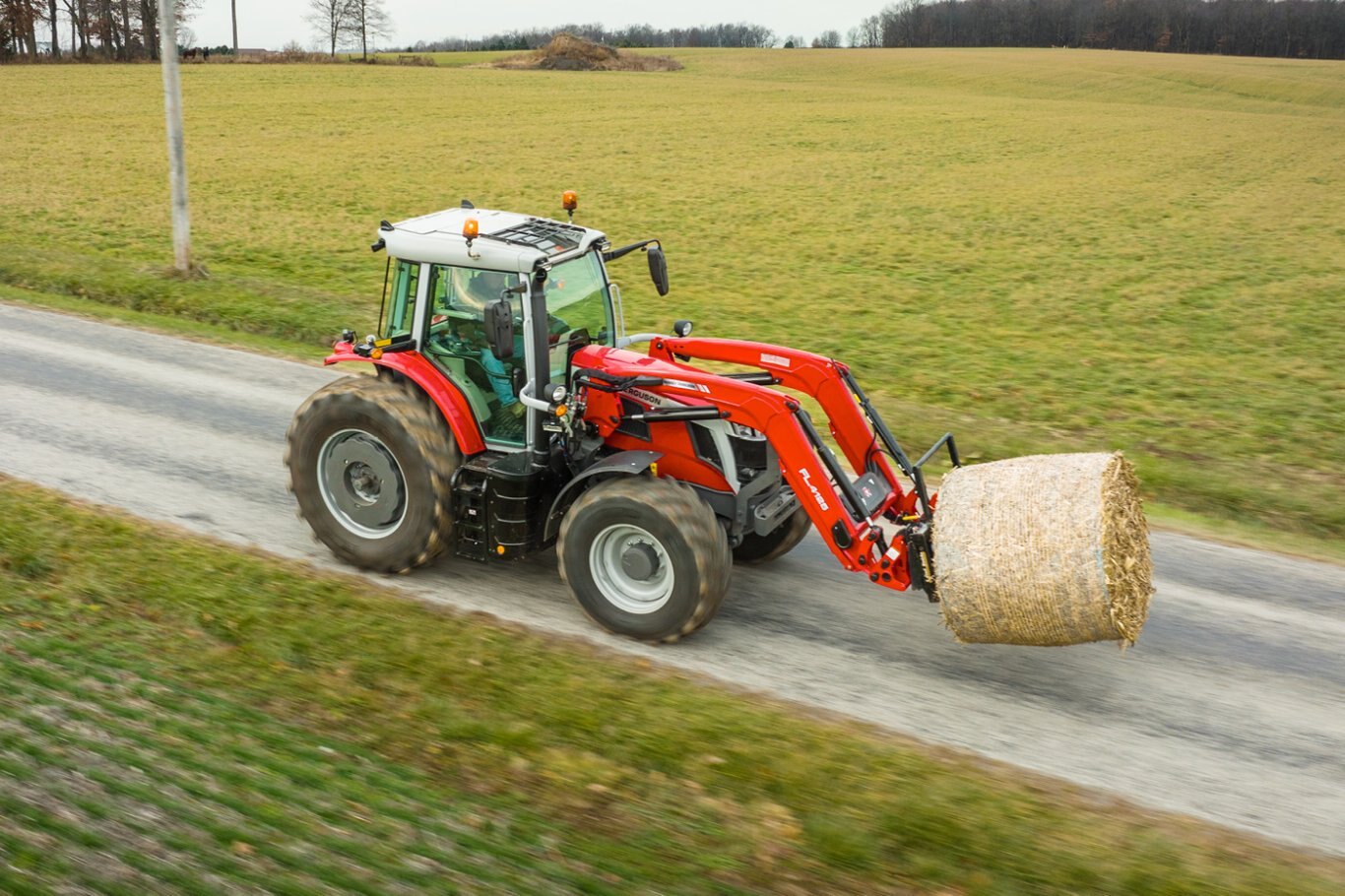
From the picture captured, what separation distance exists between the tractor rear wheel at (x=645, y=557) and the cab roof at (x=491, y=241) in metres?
1.56

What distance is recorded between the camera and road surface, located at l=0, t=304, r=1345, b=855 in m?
6.45

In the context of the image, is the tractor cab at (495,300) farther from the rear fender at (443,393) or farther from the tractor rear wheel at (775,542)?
the tractor rear wheel at (775,542)

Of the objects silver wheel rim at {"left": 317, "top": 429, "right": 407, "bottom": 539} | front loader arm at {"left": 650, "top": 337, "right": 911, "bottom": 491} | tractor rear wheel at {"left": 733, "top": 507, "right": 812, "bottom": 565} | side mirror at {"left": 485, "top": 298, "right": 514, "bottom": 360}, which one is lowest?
tractor rear wheel at {"left": 733, "top": 507, "right": 812, "bottom": 565}

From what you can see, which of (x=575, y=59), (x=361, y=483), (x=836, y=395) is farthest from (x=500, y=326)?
(x=575, y=59)

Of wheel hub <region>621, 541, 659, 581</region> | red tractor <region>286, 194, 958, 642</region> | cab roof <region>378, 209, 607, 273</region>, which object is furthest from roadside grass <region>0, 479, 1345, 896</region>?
cab roof <region>378, 209, 607, 273</region>

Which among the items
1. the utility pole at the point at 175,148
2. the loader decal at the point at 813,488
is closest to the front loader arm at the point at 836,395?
the loader decal at the point at 813,488

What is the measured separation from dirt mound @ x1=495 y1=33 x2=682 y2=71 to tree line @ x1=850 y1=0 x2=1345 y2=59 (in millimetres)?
52962

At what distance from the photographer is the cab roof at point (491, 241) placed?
770cm

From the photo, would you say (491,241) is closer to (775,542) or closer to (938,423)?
A: (775,542)

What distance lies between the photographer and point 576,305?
26.9 feet

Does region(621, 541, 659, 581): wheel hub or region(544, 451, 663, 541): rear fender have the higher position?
region(544, 451, 663, 541): rear fender

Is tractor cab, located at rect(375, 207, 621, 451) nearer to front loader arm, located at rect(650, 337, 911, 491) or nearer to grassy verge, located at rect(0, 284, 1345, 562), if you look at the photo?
front loader arm, located at rect(650, 337, 911, 491)

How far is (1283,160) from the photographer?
3750cm

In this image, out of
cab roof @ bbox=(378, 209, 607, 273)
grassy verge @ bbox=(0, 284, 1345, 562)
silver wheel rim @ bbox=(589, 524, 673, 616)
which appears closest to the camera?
silver wheel rim @ bbox=(589, 524, 673, 616)
